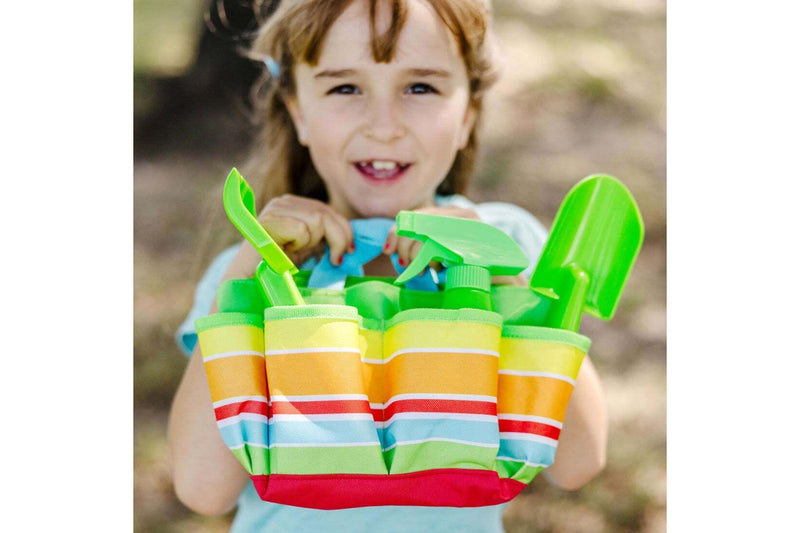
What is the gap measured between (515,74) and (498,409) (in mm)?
500

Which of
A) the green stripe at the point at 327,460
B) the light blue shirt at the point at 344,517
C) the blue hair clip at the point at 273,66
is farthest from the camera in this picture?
the blue hair clip at the point at 273,66

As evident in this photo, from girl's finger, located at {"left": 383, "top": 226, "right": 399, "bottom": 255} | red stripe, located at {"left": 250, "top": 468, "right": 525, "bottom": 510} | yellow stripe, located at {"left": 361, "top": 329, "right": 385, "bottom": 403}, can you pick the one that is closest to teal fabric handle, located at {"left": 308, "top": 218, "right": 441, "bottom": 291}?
girl's finger, located at {"left": 383, "top": 226, "right": 399, "bottom": 255}

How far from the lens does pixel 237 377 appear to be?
30.3 inches

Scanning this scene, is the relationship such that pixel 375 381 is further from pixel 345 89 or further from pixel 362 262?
pixel 345 89

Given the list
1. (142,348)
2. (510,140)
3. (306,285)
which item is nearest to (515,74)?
(510,140)

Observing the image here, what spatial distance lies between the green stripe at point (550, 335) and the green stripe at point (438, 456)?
0.37 feet

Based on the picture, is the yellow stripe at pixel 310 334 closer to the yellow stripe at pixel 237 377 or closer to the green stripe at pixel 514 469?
the yellow stripe at pixel 237 377

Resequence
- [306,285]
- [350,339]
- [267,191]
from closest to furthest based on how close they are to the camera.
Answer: [350,339]
[306,285]
[267,191]

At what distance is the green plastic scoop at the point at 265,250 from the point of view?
2.56ft

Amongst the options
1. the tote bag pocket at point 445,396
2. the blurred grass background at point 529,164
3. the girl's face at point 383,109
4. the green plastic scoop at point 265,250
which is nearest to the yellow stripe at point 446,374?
the tote bag pocket at point 445,396

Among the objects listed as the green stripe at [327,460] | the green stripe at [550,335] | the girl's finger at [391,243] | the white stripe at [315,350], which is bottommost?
the green stripe at [327,460]

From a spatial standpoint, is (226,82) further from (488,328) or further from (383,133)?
(488,328)

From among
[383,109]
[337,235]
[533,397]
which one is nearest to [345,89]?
[383,109]

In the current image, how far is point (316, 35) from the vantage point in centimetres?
91
